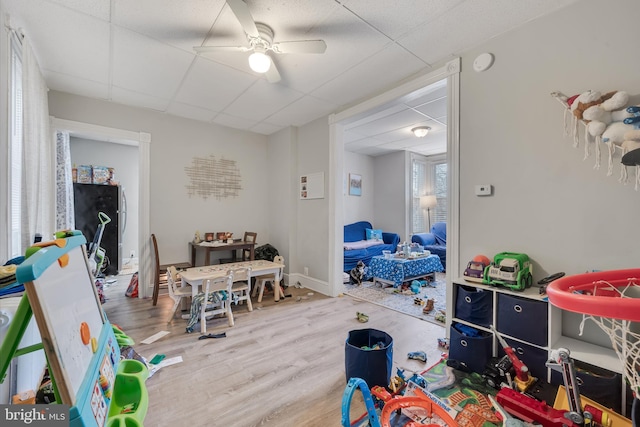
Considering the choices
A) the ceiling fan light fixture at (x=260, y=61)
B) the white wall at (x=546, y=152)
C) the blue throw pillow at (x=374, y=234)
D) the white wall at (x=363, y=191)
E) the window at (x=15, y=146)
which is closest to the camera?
the white wall at (x=546, y=152)

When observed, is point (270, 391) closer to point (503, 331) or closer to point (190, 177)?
point (503, 331)

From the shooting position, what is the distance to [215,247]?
3830mm

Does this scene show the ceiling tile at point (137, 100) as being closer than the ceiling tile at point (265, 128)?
Yes

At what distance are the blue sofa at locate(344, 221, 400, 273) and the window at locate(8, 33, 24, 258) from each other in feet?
13.1

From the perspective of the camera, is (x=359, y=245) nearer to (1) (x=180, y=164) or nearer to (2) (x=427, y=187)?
(2) (x=427, y=187)

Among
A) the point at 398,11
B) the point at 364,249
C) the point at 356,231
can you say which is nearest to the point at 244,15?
the point at 398,11

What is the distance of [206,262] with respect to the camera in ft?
12.2

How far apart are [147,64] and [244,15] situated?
1.44 metres

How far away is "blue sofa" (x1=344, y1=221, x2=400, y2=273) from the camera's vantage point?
486 centimetres

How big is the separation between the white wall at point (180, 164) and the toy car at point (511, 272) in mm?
3599

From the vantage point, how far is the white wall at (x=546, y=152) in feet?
5.46

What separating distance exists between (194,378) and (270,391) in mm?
581

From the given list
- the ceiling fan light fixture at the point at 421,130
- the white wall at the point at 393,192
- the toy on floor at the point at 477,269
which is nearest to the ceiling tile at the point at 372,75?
the ceiling fan light fixture at the point at 421,130

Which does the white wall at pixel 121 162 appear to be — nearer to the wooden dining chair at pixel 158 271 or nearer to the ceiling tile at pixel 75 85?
the ceiling tile at pixel 75 85
